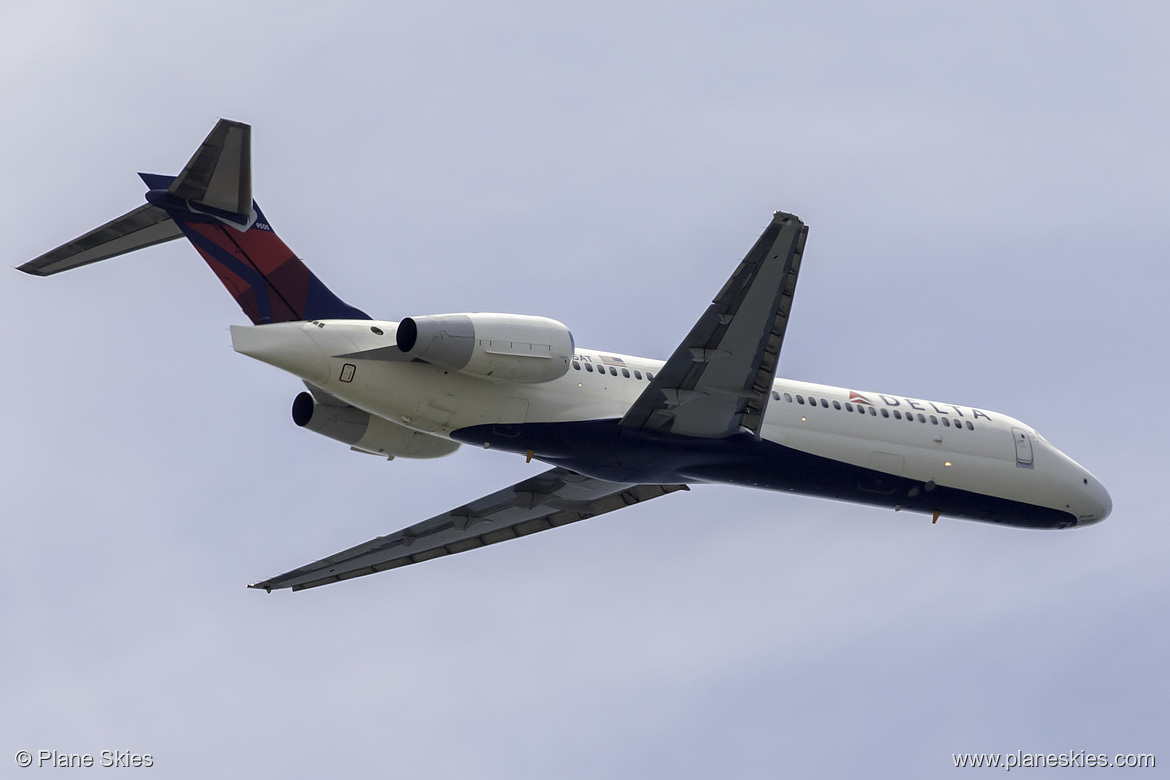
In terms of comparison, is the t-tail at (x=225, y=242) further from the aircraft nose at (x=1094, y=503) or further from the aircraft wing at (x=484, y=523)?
the aircraft nose at (x=1094, y=503)

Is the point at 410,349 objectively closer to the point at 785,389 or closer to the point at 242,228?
the point at 242,228

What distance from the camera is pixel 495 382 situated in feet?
76.6

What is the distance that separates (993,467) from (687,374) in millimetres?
8202

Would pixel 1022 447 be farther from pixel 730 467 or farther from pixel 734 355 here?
pixel 734 355

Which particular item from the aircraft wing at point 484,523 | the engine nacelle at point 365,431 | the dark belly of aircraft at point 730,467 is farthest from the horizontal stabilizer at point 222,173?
the aircraft wing at point 484,523

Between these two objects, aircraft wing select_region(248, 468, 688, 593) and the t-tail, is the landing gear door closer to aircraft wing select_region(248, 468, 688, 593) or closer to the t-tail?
aircraft wing select_region(248, 468, 688, 593)

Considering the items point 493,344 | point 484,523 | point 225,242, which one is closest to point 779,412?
point 493,344

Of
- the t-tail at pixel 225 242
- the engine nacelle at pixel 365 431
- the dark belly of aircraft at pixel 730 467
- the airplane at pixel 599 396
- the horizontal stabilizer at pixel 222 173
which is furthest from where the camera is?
the engine nacelle at pixel 365 431

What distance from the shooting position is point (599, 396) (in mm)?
24688

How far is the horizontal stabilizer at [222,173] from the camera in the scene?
21.9 meters

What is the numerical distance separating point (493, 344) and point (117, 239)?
6.67 m

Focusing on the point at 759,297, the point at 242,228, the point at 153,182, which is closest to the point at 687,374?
the point at 759,297

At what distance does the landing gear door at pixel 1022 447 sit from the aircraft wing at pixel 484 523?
706 centimetres

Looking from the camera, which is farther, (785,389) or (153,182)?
(785,389)
